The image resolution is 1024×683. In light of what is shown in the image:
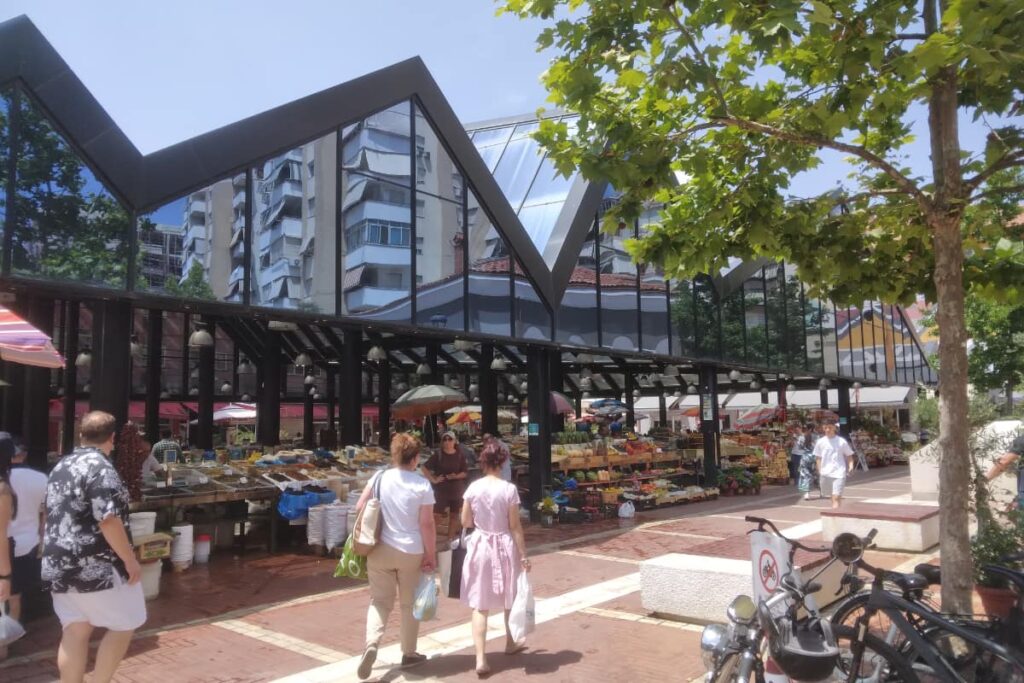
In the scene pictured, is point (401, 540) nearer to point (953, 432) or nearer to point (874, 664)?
point (874, 664)

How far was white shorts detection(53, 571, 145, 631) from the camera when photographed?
4.30 metres

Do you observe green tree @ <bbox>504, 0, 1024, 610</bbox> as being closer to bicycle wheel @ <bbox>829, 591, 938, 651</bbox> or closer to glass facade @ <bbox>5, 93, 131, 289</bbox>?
bicycle wheel @ <bbox>829, 591, 938, 651</bbox>

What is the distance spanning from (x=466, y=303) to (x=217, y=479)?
4626mm

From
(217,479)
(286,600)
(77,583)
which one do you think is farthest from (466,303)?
(77,583)

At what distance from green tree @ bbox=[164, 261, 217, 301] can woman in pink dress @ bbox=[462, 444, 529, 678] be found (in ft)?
15.7

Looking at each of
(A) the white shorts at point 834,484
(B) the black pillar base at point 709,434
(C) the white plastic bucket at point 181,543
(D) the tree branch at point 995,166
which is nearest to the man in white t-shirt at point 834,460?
(A) the white shorts at point 834,484

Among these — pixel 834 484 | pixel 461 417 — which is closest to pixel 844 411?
pixel 461 417

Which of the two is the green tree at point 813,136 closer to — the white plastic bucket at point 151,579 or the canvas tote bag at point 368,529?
the canvas tote bag at point 368,529

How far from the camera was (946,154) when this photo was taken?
5465 mm

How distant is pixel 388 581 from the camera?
18.4ft

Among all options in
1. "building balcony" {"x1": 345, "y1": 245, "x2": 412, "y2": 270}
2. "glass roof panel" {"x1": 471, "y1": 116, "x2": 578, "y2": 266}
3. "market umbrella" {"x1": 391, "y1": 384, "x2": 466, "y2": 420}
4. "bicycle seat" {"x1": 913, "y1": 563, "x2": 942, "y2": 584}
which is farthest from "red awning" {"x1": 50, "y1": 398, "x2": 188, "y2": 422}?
"bicycle seat" {"x1": 913, "y1": 563, "x2": 942, "y2": 584}

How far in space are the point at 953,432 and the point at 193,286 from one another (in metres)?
7.82

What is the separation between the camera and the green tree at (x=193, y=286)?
8.75 metres

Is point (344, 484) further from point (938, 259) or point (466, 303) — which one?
point (938, 259)
